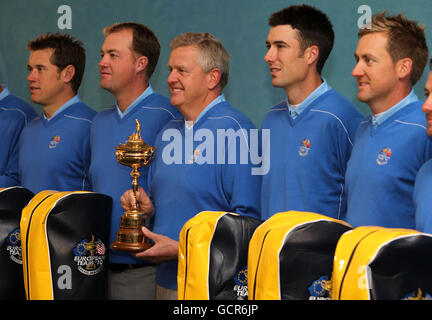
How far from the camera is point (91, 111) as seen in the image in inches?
117

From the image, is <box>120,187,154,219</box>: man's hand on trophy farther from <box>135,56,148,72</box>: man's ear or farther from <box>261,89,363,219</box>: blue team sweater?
<box>135,56,148,72</box>: man's ear

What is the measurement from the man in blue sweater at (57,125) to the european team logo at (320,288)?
4.69 ft

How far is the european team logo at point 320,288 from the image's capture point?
1.65 meters

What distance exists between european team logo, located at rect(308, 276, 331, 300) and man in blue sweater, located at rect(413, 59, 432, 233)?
0.30 m

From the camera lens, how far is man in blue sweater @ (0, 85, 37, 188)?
3.01 metres

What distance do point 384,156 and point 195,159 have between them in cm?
70

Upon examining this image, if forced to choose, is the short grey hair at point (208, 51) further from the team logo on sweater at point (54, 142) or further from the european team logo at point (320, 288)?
the european team logo at point (320, 288)

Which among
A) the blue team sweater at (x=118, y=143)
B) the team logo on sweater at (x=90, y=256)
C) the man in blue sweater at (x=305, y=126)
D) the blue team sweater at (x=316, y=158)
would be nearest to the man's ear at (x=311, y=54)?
the man in blue sweater at (x=305, y=126)

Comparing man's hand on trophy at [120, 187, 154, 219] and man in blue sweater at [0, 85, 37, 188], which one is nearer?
man's hand on trophy at [120, 187, 154, 219]

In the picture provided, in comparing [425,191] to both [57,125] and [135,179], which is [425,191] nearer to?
[135,179]

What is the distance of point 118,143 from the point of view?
103 inches

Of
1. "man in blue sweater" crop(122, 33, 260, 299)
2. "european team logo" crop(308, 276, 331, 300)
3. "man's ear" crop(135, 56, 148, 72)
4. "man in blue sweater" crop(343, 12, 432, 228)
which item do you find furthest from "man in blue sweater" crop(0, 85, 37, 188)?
"european team logo" crop(308, 276, 331, 300)

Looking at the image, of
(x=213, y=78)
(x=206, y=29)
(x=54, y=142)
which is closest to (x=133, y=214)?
Answer: (x=213, y=78)

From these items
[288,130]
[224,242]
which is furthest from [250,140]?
[224,242]
